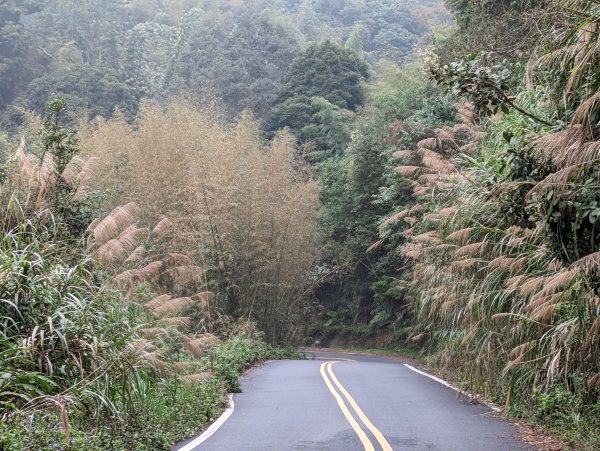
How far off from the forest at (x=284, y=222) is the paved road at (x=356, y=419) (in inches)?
25.1

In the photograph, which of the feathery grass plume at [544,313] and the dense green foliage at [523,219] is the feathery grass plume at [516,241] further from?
the feathery grass plume at [544,313]

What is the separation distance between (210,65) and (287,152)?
3002cm

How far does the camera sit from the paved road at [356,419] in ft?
28.6

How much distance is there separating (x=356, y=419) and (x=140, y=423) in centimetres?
368

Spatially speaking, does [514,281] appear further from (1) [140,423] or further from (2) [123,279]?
(2) [123,279]

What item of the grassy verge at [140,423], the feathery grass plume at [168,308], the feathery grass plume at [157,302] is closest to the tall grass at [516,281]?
the grassy verge at [140,423]

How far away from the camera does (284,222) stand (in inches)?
985

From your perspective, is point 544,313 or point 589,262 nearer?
point 589,262

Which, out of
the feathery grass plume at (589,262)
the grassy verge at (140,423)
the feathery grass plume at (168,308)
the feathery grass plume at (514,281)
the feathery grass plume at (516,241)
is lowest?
the grassy verge at (140,423)

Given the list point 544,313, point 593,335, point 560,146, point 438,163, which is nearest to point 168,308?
point 544,313

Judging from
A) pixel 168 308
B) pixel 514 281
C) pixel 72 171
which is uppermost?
pixel 72 171

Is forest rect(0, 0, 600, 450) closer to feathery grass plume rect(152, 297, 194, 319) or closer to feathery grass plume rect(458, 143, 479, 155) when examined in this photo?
feathery grass plume rect(152, 297, 194, 319)

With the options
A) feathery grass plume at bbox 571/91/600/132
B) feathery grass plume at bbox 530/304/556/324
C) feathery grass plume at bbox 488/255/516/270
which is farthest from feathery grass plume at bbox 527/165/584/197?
feathery grass plume at bbox 488/255/516/270

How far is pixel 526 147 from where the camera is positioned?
7.13 meters
